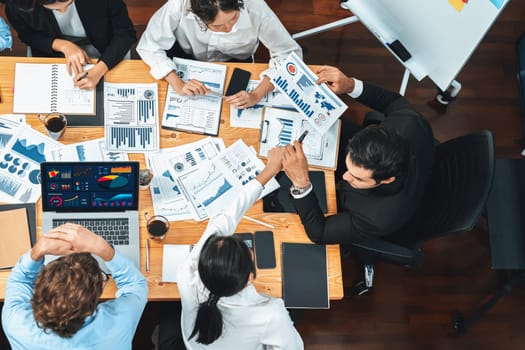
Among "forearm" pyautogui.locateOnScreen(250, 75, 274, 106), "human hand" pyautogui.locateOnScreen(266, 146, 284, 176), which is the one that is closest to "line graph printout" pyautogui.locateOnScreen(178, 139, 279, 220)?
"human hand" pyautogui.locateOnScreen(266, 146, 284, 176)

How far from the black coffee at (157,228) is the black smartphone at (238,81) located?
0.69 metres

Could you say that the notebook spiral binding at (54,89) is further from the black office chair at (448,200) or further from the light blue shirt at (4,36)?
the black office chair at (448,200)

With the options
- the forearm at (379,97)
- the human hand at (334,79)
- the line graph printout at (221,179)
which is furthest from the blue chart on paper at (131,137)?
the forearm at (379,97)

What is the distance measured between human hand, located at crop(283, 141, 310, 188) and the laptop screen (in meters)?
0.61

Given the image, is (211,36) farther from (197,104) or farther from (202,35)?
(197,104)

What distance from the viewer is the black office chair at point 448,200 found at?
2.01 meters

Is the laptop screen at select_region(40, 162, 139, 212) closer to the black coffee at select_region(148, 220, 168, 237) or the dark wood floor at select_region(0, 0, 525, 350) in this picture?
the black coffee at select_region(148, 220, 168, 237)

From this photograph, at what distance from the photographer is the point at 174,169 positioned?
7.36 ft

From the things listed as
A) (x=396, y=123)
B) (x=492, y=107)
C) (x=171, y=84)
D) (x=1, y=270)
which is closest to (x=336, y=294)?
(x=396, y=123)

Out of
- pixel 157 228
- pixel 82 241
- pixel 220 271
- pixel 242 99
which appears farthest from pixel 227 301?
pixel 242 99

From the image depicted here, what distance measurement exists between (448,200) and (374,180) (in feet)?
1.24

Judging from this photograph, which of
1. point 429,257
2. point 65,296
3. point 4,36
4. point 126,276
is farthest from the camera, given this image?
point 429,257

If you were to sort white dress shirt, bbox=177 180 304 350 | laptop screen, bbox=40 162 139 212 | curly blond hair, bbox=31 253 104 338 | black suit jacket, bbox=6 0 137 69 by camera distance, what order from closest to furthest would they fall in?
curly blond hair, bbox=31 253 104 338, white dress shirt, bbox=177 180 304 350, laptop screen, bbox=40 162 139 212, black suit jacket, bbox=6 0 137 69

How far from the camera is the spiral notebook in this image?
2.26 metres
